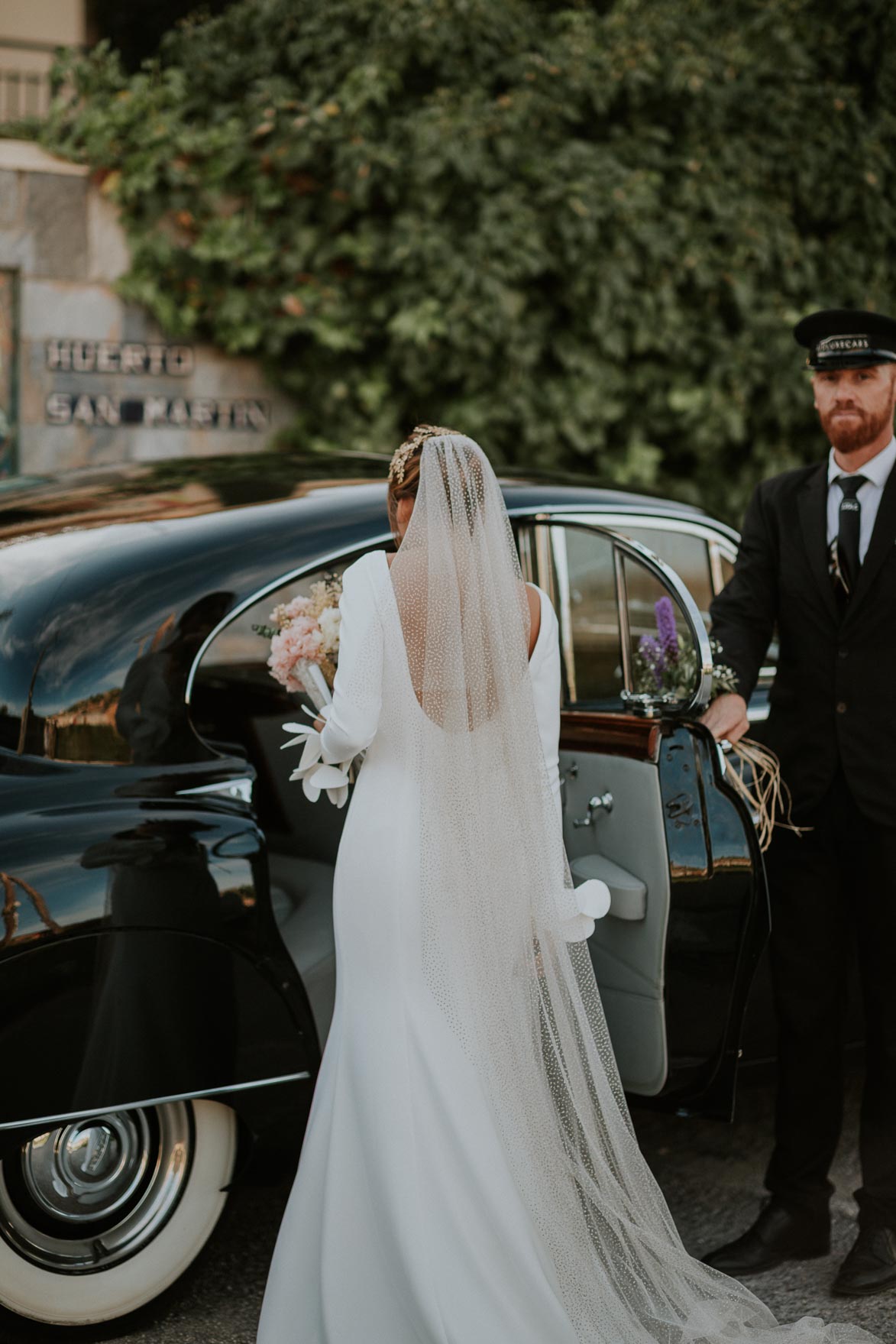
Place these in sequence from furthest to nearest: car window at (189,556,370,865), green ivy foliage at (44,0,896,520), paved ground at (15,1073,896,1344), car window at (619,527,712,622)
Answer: green ivy foliage at (44,0,896,520) < car window at (619,527,712,622) < car window at (189,556,370,865) < paved ground at (15,1073,896,1344)

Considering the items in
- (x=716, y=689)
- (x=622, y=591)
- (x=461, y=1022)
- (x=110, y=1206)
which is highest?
(x=622, y=591)

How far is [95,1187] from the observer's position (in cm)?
298

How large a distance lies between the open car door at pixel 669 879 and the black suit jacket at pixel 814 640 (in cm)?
28

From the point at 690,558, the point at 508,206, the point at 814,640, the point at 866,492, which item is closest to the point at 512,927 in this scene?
the point at 814,640

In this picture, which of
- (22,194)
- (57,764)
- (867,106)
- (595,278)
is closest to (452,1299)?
(57,764)

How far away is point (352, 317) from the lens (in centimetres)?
812

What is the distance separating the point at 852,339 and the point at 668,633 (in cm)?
84

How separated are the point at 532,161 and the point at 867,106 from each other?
93.0 inches

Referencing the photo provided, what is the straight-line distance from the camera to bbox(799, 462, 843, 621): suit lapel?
3.44 m

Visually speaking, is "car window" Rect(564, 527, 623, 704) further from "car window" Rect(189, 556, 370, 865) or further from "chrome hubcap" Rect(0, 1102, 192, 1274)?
"chrome hubcap" Rect(0, 1102, 192, 1274)

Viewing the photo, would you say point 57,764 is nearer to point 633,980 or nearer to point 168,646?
point 168,646

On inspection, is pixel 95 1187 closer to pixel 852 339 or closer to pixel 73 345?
pixel 852 339

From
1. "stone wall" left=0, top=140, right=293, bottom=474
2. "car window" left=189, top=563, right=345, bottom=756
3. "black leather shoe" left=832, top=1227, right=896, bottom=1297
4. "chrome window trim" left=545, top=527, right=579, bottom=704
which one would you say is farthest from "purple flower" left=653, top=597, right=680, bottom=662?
"stone wall" left=0, top=140, right=293, bottom=474

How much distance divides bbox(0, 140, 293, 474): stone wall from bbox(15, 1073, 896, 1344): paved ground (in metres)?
5.24
